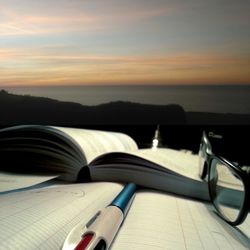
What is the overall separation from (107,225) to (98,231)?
2 centimetres

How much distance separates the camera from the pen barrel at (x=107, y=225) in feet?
0.97

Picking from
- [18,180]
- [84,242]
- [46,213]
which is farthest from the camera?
[18,180]

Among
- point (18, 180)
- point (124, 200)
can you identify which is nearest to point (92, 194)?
point (124, 200)

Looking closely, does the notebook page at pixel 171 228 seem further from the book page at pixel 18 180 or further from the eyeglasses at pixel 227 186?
the book page at pixel 18 180

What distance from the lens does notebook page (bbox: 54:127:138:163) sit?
690mm

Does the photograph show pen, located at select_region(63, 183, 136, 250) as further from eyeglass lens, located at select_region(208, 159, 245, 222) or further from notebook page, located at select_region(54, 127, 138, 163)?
notebook page, located at select_region(54, 127, 138, 163)

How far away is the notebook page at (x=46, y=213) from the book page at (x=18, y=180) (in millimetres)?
74

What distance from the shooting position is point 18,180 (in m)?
0.60

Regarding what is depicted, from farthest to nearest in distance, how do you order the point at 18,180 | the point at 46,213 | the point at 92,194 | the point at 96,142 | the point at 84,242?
the point at 96,142, the point at 18,180, the point at 92,194, the point at 46,213, the point at 84,242

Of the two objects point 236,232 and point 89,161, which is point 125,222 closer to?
point 236,232

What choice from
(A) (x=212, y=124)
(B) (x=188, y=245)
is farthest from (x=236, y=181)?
(A) (x=212, y=124)

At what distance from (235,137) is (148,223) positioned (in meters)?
0.88

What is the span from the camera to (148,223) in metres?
0.39

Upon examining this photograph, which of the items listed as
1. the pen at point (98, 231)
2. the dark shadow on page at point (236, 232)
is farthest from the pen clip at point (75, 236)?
the dark shadow on page at point (236, 232)
